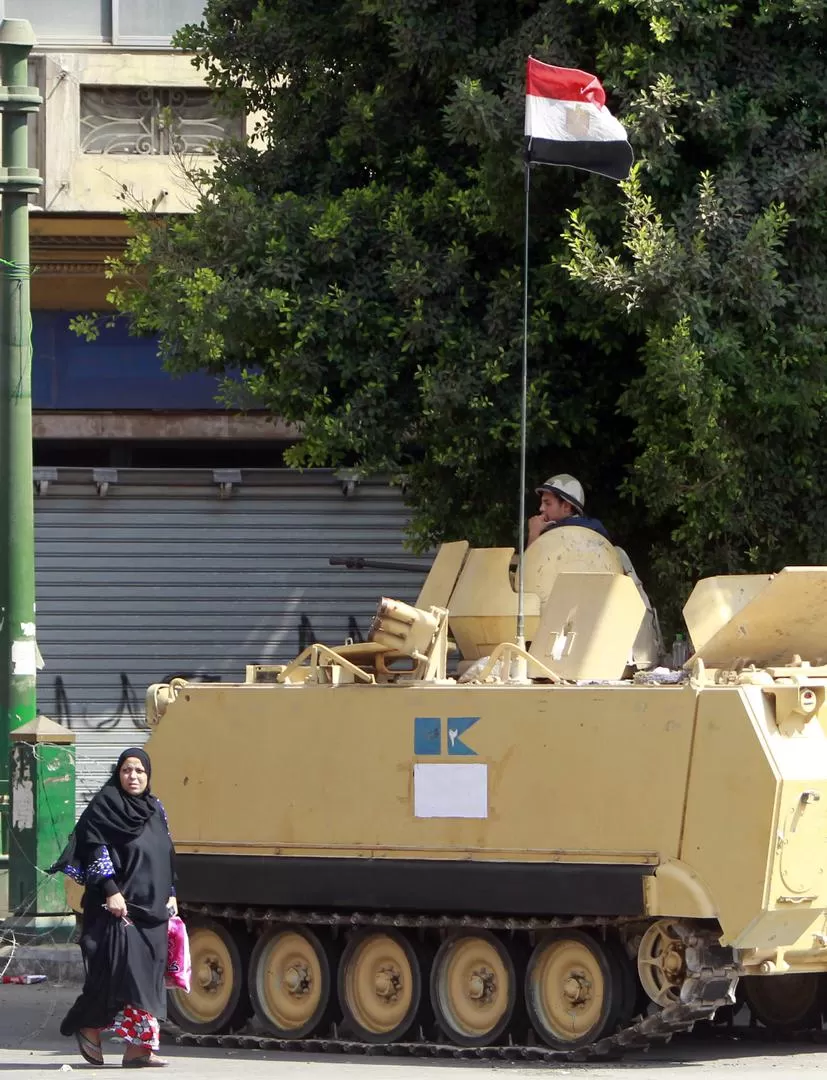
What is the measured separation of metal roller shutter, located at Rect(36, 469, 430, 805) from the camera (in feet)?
59.2

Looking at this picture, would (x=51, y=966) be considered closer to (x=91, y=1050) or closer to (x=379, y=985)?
(x=379, y=985)

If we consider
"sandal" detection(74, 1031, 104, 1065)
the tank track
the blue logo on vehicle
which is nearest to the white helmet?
the blue logo on vehicle

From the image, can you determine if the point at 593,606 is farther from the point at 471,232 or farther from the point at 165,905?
the point at 471,232

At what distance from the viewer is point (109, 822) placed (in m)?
9.65

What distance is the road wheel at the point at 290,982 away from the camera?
10641 millimetres

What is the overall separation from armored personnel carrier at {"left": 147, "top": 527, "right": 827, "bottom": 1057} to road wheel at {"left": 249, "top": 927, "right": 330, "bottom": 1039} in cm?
1

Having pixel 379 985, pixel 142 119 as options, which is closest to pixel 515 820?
pixel 379 985

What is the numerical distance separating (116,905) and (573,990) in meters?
2.16

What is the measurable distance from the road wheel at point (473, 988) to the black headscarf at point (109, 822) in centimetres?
167

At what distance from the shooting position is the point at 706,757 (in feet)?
31.0

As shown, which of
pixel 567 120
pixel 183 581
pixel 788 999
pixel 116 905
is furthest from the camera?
pixel 183 581

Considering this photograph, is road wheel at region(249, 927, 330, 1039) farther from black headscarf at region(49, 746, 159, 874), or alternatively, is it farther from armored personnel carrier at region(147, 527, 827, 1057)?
black headscarf at region(49, 746, 159, 874)

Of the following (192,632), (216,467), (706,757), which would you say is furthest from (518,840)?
(216,467)

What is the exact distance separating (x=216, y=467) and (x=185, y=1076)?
10.4 meters
